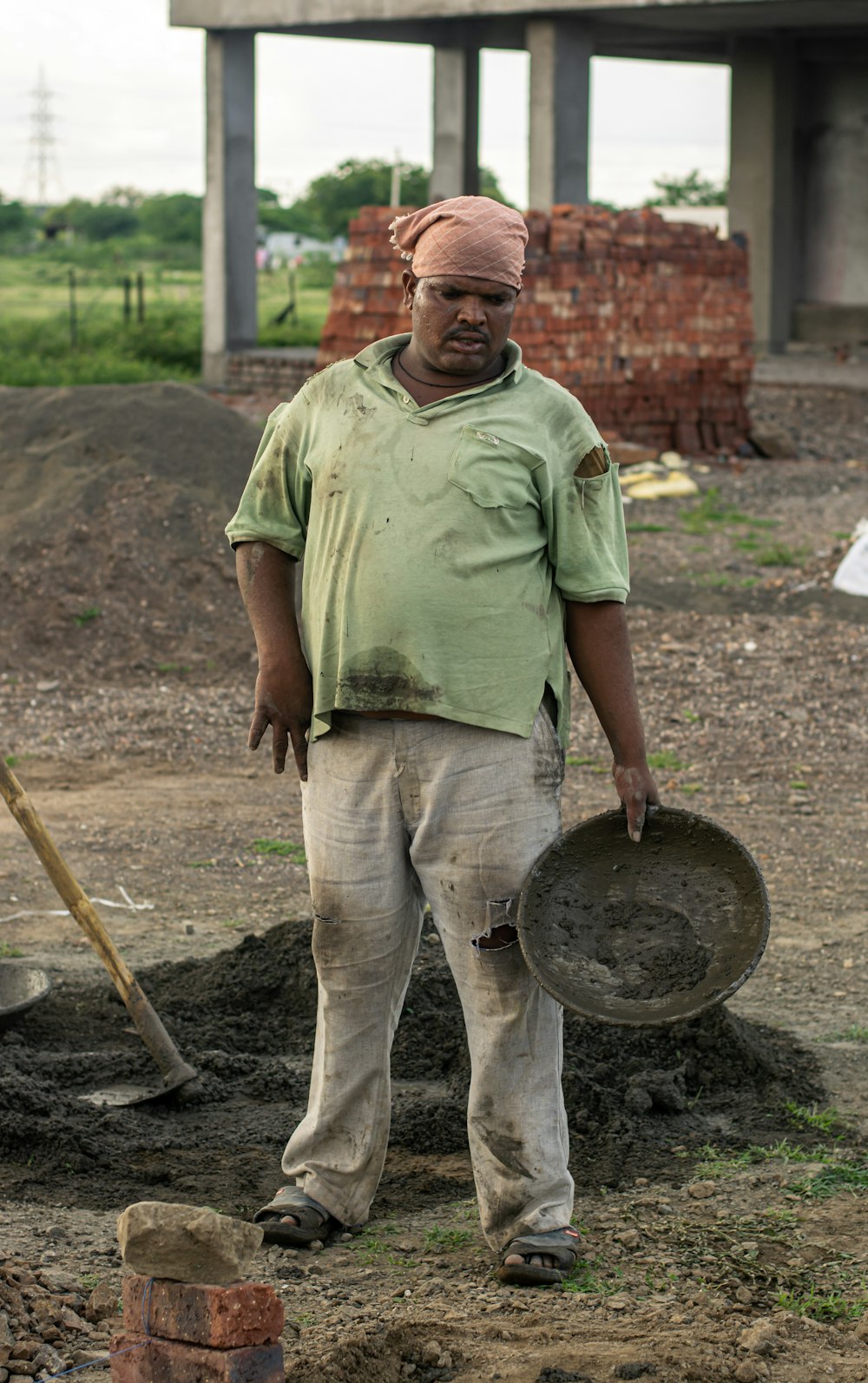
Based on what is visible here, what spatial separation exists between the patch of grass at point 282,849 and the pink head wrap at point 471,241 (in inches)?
134

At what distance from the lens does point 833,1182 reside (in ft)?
12.1

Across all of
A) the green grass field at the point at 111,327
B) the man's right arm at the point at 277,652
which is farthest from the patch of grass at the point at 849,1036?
the green grass field at the point at 111,327

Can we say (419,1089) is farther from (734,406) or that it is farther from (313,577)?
(734,406)

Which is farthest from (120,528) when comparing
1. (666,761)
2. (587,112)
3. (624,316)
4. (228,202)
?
(228,202)

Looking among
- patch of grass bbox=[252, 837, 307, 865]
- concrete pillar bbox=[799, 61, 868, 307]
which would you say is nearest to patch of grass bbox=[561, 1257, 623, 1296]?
patch of grass bbox=[252, 837, 307, 865]

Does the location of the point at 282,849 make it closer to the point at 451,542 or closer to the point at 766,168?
the point at 451,542

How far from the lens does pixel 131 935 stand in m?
5.38

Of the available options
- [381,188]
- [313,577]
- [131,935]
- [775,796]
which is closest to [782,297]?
[775,796]

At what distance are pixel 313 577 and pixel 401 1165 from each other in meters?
1.46

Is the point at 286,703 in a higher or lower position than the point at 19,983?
higher

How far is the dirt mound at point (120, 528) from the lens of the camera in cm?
912

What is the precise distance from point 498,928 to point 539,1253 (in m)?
0.65

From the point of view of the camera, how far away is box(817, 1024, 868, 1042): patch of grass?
4566 mm

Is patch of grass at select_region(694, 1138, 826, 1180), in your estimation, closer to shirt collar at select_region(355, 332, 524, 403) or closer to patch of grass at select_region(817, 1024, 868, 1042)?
patch of grass at select_region(817, 1024, 868, 1042)
